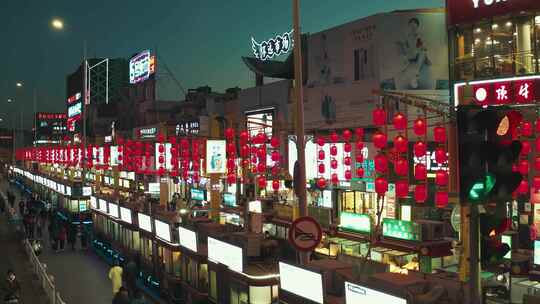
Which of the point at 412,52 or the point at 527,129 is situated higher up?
the point at 412,52

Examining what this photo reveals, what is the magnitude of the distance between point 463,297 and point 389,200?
17366 mm

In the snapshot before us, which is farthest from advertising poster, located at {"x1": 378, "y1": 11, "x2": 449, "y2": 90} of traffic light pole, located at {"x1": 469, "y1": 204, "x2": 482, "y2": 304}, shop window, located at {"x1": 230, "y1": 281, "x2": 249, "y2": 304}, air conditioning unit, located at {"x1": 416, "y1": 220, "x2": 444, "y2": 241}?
traffic light pole, located at {"x1": 469, "y1": 204, "x2": 482, "y2": 304}

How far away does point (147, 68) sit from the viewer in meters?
55.6

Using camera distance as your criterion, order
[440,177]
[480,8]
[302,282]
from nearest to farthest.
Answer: [302,282], [440,177], [480,8]

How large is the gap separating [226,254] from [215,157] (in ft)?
39.0

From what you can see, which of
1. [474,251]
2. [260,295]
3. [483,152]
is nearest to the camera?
[483,152]

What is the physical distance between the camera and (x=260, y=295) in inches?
453

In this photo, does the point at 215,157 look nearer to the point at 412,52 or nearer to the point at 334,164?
the point at 334,164

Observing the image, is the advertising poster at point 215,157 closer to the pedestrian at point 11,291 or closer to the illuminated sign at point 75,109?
the pedestrian at point 11,291

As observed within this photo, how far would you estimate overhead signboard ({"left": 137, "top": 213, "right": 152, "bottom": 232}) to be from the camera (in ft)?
60.4

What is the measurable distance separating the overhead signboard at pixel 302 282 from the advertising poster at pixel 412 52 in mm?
16436

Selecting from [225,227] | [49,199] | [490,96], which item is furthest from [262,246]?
[49,199]

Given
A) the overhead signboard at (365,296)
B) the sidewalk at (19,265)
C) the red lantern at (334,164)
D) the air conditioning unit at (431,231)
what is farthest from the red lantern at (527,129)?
the sidewalk at (19,265)

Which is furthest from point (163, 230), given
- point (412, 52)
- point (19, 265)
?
point (412, 52)
